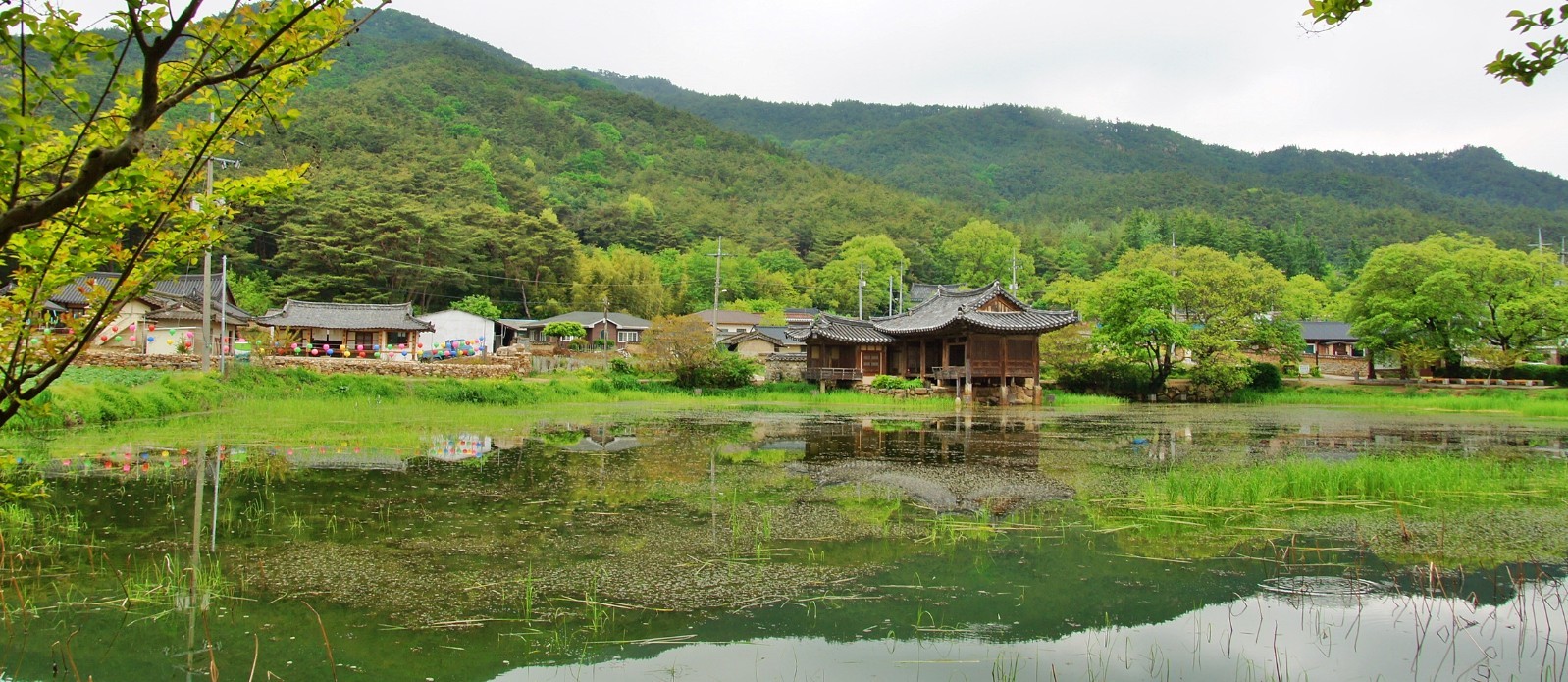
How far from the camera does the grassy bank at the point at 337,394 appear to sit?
16.8 meters

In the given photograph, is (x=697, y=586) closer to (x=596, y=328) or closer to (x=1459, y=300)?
(x=1459, y=300)

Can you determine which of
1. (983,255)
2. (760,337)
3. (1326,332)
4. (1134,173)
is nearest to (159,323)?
(760,337)

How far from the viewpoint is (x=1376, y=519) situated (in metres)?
8.33

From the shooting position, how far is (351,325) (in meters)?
35.1

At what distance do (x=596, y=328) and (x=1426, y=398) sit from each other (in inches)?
1486

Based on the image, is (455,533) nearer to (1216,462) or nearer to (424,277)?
(1216,462)

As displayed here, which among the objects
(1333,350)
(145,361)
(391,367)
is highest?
(1333,350)

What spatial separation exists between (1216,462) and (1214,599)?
774 cm

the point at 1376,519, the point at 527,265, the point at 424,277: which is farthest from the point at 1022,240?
the point at 1376,519

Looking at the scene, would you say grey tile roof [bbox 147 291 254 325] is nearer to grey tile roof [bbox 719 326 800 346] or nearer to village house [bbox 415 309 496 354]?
village house [bbox 415 309 496 354]

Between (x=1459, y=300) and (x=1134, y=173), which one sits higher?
(x=1134, y=173)

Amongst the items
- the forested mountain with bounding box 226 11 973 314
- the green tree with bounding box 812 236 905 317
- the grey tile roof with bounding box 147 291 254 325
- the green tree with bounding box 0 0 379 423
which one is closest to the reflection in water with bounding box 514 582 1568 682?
the green tree with bounding box 0 0 379 423

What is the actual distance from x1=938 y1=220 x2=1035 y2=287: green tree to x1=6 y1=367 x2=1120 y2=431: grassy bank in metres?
41.5

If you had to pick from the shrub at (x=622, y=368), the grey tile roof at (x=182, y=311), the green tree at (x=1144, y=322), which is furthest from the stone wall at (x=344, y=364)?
the green tree at (x=1144, y=322)
